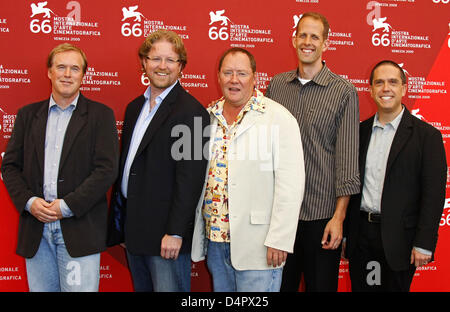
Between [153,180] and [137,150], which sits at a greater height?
[137,150]

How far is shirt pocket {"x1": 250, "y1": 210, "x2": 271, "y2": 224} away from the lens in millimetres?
2156

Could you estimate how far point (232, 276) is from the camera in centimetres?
223

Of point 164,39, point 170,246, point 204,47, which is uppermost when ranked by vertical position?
point 204,47

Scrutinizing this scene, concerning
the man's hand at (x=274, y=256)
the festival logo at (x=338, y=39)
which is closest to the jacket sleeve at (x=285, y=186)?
the man's hand at (x=274, y=256)

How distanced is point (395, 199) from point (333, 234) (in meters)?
0.40

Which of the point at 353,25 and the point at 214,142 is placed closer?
the point at 214,142

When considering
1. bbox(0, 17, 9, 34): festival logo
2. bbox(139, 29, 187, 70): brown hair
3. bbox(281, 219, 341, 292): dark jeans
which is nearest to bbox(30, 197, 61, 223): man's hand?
bbox(139, 29, 187, 70): brown hair

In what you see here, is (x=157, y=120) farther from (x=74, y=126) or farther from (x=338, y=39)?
(x=338, y=39)

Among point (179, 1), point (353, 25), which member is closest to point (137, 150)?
point (179, 1)

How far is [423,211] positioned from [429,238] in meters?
0.15

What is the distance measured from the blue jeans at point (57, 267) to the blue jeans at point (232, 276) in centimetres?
66

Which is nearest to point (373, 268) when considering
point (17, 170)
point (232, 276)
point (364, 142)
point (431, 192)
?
point (431, 192)

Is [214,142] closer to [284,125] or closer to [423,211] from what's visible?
[284,125]

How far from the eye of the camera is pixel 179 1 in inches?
125
